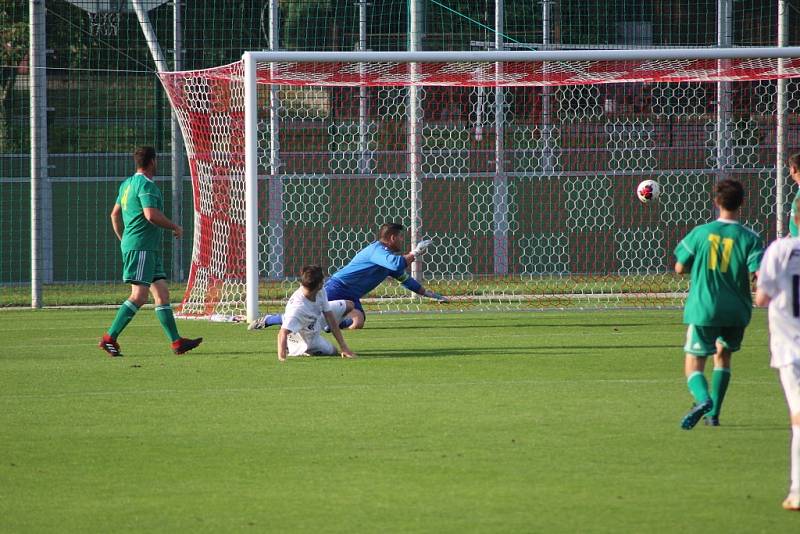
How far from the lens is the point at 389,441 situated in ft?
25.0

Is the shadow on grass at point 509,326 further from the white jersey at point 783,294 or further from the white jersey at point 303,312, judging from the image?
the white jersey at point 783,294

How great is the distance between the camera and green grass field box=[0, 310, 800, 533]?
19.5 ft

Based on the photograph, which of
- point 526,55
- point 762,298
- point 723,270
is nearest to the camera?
point 762,298

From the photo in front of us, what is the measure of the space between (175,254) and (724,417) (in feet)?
43.7

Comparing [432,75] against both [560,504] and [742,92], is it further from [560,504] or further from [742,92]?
[560,504]

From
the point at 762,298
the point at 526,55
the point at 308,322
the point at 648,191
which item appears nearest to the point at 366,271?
the point at 308,322

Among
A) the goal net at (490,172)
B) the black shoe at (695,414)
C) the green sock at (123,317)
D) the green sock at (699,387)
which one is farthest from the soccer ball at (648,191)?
the black shoe at (695,414)

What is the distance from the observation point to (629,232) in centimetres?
2131

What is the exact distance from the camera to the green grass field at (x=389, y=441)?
5.95 m

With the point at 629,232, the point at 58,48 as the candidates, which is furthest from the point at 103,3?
the point at 629,232

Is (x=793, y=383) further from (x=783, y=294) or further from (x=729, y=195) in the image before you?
(x=729, y=195)

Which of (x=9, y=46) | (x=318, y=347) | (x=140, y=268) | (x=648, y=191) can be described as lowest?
(x=318, y=347)

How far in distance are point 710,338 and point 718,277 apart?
0.40 metres

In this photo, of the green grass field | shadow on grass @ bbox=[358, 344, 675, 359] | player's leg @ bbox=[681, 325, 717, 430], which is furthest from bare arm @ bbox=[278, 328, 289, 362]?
player's leg @ bbox=[681, 325, 717, 430]
